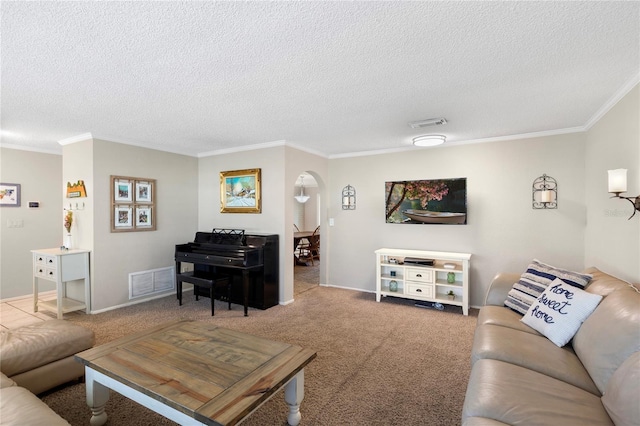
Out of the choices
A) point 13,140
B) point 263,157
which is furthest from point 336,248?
point 13,140

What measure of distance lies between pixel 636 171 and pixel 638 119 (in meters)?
0.39

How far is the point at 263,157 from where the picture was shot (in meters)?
4.57

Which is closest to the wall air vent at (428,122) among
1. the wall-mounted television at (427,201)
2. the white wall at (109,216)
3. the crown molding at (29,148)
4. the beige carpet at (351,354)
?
the wall-mounted television at (427,201)

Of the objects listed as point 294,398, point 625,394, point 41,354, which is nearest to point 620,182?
point 625,394

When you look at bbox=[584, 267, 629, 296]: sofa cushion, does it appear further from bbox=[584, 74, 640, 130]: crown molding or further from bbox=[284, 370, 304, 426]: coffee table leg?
bbox=[284, 370, 304, 426]: coffee table leg

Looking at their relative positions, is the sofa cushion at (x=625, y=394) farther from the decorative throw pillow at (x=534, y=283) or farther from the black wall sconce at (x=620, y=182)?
the black wall sconce at (x=620, y=182)

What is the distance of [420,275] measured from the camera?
14.0 feet

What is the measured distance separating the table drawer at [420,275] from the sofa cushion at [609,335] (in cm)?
223

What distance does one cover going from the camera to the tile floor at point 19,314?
12.3 ft

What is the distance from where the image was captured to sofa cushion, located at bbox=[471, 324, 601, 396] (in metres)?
1.67

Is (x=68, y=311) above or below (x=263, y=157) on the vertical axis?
below

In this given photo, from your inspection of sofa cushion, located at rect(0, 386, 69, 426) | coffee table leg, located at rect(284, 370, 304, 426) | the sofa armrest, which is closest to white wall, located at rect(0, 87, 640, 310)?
the sofa armrest

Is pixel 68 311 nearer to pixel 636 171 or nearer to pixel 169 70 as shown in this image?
pixel 169 70

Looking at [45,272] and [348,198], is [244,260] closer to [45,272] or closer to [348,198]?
[348,198]
